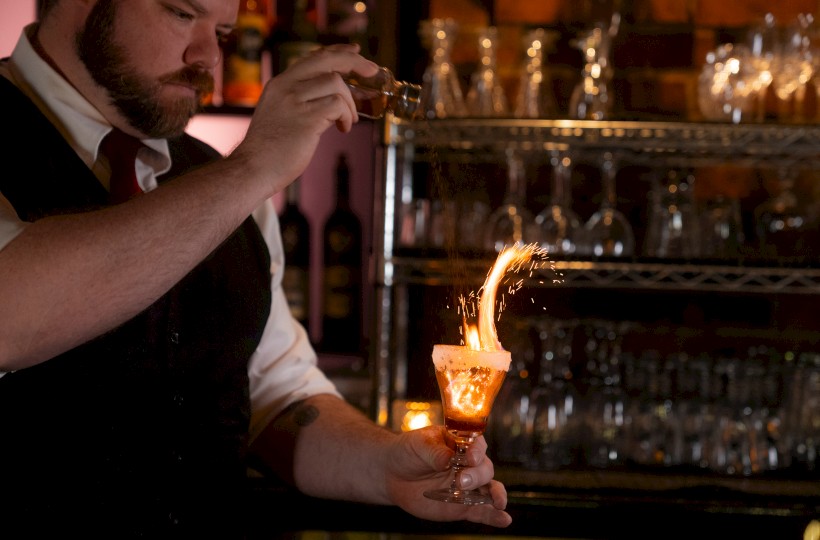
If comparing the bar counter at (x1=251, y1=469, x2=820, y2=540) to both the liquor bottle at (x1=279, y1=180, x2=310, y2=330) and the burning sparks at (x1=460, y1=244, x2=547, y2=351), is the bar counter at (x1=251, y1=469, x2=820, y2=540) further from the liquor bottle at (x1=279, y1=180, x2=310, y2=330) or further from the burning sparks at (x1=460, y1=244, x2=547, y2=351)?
the liquor bottle at (x1=279, y1=180, x2=310, y2=330)

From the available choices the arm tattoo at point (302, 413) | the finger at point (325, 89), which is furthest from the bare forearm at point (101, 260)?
the arm tattoo at point (302, 413)

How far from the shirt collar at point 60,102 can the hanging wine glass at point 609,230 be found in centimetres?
147

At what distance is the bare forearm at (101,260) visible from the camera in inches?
42.2

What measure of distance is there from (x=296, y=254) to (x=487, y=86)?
0.80 m

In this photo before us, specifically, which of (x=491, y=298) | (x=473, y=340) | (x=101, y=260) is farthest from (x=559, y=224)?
(x=101, y=260)

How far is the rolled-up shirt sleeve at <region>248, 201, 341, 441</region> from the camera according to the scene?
177 centimetres

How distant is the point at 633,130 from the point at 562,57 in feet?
2.15

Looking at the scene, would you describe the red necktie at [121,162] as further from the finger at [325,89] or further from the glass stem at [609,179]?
the glass stem at [609,179]

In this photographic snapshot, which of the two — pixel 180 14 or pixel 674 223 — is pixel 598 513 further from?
pixel 180 14

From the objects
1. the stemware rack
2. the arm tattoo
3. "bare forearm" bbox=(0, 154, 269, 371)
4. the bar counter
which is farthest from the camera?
the stemware rack

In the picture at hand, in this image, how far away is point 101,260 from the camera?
3.57ft

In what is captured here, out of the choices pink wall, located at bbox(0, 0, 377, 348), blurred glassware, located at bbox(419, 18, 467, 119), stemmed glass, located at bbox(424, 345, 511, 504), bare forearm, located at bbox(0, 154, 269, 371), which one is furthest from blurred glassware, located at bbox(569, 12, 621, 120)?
bare forearm, located at bbox(0, 154, 269, 371)

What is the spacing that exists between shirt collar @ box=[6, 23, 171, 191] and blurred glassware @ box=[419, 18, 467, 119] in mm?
1207

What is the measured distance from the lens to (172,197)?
44.4 inches
